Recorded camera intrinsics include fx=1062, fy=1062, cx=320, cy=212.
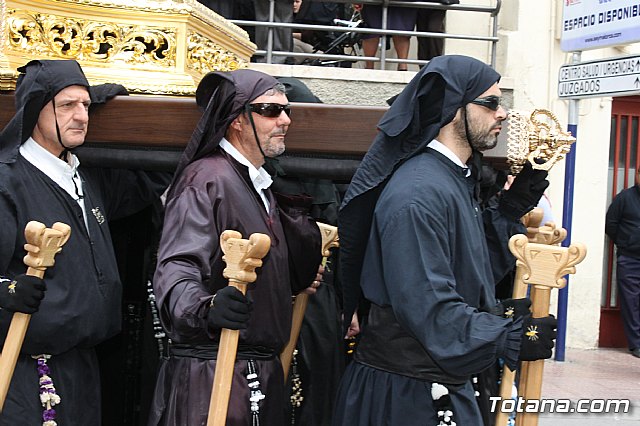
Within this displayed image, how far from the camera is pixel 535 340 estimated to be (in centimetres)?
340

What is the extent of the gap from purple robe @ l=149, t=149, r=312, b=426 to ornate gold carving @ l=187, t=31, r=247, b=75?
735mm

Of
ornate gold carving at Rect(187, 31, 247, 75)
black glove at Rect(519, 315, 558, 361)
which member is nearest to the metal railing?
ornate gold carving at Rect(187, 31, 247, 75)

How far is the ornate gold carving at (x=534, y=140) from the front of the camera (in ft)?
13.4

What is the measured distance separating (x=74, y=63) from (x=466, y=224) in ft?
5.25

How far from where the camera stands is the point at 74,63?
157 inches

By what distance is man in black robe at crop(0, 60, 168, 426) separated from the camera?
378 centimetres

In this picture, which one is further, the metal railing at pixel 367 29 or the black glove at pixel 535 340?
the metal railing at pixel 367 29

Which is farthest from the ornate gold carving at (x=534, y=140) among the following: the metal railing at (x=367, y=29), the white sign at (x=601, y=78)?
the metal railing at (x=367, y=29)

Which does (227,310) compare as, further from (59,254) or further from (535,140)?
(535,140)

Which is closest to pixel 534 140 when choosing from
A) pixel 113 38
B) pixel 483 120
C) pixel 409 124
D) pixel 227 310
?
pixel 483 120

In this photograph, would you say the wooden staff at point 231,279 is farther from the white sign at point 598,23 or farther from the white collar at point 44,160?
the white sign at point 598,23

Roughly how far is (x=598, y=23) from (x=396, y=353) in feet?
18.3

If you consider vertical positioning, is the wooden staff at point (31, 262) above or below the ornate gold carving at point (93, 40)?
→ below

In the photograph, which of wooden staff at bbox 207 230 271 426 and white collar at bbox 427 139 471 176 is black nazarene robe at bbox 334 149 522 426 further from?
wooden staff at bbox 207 230 271 426
